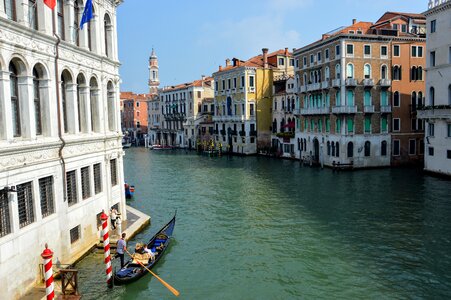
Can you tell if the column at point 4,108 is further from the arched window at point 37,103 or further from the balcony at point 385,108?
the balcony at point 385,108

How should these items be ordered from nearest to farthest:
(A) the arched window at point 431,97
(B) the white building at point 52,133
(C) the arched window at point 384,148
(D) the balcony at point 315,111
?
(B) the white building at point 52,133, (A) the arched window at point 431,97, (C) the arched window at point 384,148, (D) the balcony at point 315,111

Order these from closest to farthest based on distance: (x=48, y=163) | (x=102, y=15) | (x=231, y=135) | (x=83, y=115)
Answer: (x=48, y=163) < (x=83, y=115) < (x=102, y=15) < (x=231, y=135)

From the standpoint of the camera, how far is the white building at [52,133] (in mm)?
9211

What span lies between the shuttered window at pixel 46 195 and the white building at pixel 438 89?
2360 cm

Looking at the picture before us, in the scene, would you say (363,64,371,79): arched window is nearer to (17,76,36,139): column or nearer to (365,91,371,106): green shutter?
(365,91,371,106): green shutter

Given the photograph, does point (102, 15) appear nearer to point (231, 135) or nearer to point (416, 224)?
point (416, 224)

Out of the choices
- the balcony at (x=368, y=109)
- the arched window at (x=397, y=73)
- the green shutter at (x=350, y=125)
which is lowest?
the green shutter at (x=350, y=125)

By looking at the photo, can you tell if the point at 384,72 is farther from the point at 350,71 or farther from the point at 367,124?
the point at 367,124

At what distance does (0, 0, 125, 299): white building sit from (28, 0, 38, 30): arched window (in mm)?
24

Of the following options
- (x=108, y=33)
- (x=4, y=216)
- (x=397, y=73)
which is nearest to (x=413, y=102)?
(x=397, y=73)

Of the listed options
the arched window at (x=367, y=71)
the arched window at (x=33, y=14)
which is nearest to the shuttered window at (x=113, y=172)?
the arched window at (x=33, y=14)

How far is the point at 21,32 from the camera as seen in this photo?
376 inches

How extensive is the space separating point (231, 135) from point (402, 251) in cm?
3819

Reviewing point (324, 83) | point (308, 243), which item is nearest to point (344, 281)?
point (308, 243)
